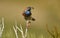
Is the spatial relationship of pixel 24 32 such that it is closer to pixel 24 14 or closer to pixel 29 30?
pixel 29 30

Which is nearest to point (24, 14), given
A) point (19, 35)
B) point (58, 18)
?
point (19, 35)

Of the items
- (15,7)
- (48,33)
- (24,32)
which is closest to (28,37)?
(24,32)

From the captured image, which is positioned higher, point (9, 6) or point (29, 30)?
point (9, 6)

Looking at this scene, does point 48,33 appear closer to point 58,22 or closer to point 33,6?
point 58,22

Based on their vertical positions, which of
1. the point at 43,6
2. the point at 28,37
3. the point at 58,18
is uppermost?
the point at 43,6

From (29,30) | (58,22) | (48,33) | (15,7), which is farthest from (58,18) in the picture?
(15,7)

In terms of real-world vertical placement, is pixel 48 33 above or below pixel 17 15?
below
